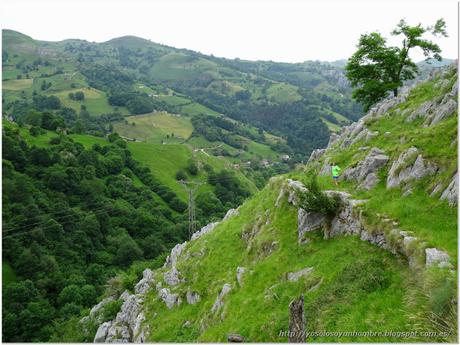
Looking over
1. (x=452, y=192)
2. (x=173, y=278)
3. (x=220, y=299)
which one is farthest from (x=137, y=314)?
(x=452, y=192)

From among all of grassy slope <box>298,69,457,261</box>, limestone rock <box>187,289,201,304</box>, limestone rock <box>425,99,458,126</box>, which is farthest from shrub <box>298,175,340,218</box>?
limestone rock <box>187,289,201,304</box>

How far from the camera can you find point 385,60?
48000mm

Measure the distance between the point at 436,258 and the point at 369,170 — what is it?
40.6 feet

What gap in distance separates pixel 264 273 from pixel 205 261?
1390 cm

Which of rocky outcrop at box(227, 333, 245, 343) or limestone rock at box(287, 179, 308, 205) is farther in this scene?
limestone rock at box(287, 179, 308, 205)

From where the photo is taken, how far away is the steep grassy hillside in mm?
16219

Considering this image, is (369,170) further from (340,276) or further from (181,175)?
(181,175)

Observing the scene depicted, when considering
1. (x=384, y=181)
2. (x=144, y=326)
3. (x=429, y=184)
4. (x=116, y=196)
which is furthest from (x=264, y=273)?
(x=116, y=196)

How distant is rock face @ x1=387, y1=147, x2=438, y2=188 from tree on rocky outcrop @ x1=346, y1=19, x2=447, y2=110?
26.2 meters

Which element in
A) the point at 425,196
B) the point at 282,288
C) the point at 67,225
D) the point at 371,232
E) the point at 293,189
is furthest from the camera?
the point at 67,225

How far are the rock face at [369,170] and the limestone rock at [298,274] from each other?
24.9ft

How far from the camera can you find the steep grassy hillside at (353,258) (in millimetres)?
16219

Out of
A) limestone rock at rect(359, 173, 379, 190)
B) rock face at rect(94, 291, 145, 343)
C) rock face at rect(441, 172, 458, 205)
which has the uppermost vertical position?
rock face at rect(441, 172, 458, 205)

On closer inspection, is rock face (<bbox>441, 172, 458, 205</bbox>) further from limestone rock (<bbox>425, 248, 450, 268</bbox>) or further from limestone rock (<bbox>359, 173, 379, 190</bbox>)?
limestone rock (<bbox>359, 173, 379, 190</bbox>)
